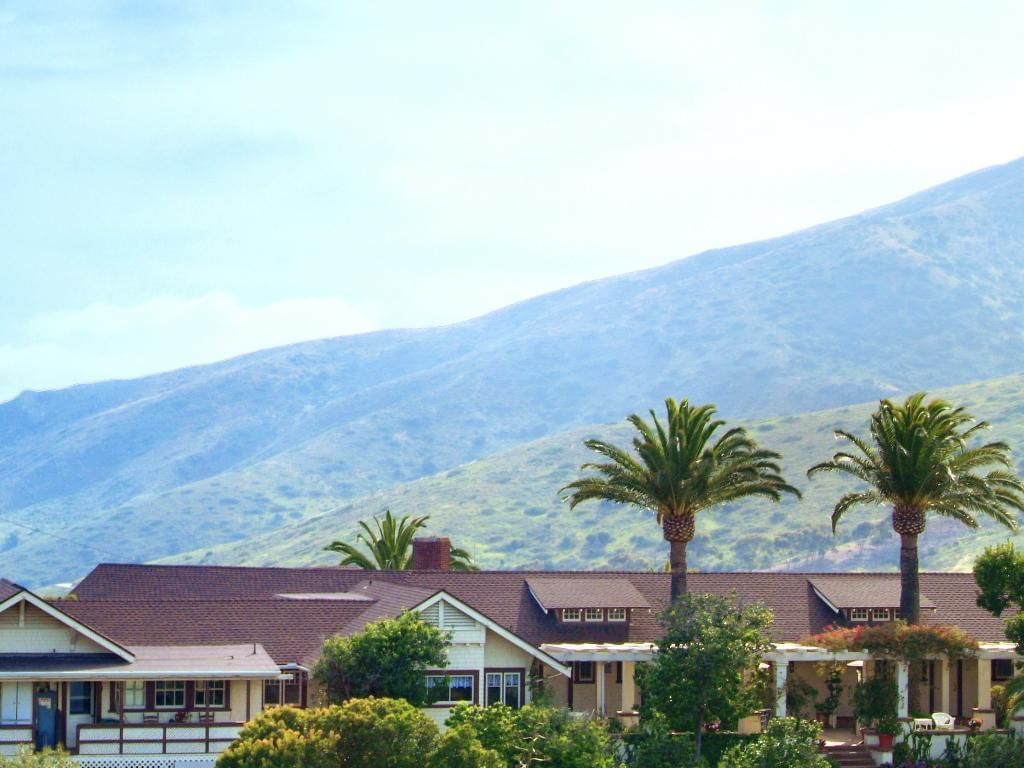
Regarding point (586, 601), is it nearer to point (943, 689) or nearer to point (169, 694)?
point (943, 689)

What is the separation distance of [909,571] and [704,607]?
10.7 m

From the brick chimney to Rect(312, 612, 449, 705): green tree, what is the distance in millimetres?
18406

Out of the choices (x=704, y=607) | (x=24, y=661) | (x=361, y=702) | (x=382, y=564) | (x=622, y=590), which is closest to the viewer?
(x=361, y=702)

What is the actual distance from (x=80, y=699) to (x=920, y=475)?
100 feet

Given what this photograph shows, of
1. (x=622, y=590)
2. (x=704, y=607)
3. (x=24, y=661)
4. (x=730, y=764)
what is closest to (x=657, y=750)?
(x=730, y=764)

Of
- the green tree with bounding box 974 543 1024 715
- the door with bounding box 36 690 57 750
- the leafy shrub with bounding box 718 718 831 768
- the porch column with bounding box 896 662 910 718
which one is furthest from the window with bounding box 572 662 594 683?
the door with bounding box 36 690 57 750

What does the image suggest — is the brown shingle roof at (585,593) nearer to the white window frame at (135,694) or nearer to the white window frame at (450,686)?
the white window frame at (450,686)

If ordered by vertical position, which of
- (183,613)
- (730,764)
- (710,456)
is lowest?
(730,764)

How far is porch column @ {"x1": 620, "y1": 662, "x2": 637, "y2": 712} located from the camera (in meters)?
63.2

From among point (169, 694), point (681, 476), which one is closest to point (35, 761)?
point (169, 694)

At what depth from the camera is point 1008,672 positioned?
68438 millimetres

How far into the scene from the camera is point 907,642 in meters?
62.3

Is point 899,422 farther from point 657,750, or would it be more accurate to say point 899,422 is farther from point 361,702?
point 361,702

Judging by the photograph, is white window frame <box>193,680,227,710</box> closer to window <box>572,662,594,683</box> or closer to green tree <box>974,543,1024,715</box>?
window <box>572,662,594,683</box>
